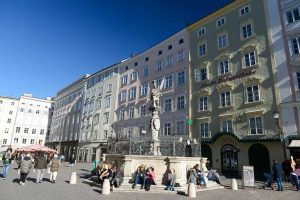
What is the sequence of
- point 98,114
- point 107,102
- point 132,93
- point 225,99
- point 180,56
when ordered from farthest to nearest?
point 98,114, point 107,102, point 132,93, point 180,56, point 225,99

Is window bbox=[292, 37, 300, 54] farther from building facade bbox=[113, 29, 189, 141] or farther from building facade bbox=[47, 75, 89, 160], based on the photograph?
building facade bbox=[47, 75, 89, 160]

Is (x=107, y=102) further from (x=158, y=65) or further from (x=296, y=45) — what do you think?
(x=296, y=45)

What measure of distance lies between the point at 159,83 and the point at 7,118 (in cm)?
5799

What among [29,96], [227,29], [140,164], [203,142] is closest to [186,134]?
[203,142]

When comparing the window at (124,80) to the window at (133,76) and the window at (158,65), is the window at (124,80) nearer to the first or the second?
the window at (133,76)

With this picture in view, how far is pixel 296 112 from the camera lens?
21859mm

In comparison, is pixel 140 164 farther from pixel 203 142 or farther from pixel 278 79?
pixel 278 79

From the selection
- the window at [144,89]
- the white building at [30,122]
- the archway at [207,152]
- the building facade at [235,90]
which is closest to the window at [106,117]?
the window at [144,89]

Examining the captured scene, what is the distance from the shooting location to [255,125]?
2447 cm

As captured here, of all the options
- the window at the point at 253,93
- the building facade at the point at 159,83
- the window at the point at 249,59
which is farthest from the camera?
the building facade at the point at 159,83

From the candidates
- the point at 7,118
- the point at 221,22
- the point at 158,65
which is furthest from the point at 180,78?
the point at 7,118

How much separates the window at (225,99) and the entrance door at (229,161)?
4.62 metres

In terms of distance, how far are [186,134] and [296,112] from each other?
12.7 m

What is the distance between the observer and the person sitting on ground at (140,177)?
46.6ft
